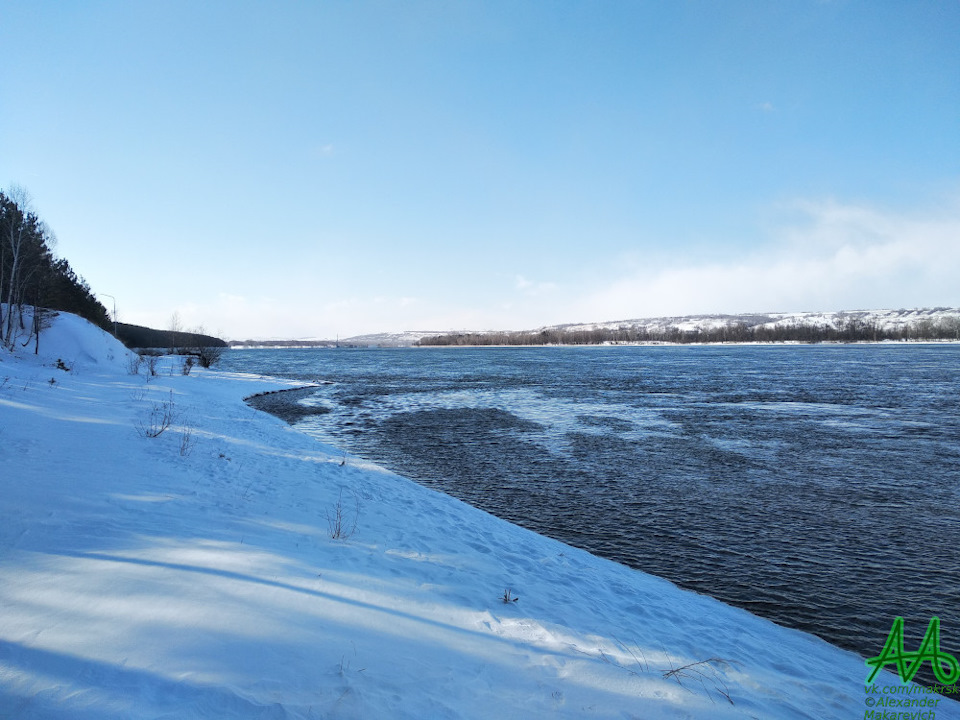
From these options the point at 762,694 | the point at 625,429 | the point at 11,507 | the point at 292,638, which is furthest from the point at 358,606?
the point at 625,429

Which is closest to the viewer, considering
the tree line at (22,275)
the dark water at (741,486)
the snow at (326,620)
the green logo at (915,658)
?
the snow at (326,620)

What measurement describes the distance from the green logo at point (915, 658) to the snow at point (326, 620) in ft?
1.23

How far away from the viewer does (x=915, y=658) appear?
5875mm

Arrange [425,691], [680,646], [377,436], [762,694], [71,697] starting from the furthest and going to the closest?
[377,436], [680,646], [762,694], [425,691], [71,697]

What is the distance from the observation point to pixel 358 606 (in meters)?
4.87

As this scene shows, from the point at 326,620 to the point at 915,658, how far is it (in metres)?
7.21

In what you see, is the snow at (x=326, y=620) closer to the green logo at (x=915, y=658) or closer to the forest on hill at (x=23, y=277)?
the green logo at (x=915, y=658)

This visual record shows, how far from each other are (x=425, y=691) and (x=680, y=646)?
306cm

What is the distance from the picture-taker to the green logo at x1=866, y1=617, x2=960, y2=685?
5.52 m

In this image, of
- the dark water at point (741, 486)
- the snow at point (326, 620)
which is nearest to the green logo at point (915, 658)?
the dark water at point (741, 486)

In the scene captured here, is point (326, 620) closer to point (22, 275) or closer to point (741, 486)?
point (741, 486)

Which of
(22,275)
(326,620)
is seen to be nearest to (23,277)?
A: (22,275)

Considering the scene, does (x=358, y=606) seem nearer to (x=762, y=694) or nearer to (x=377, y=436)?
(x=762, y=694)

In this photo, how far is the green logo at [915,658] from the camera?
5.52m
